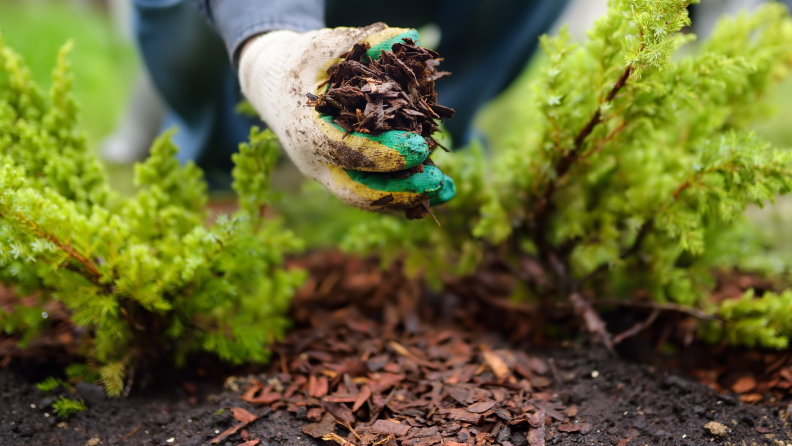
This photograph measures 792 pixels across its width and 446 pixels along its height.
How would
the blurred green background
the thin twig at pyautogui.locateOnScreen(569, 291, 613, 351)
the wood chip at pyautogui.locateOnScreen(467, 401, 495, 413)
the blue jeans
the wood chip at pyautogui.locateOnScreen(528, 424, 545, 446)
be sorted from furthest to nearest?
the blurred green background, the blue jeans, the thin twig at pyautogui.locateOnScreen(569, 291, 613, 351), the wood chip at pyautogui.locateOnScreen(467, 401, 495, 413), the wood chip at pyautogui.locateOnScreen(528, 424, 545, 446)

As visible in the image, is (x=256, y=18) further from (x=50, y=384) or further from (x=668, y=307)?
(x=668, y=307)

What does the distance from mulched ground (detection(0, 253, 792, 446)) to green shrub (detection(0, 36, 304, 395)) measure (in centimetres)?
15

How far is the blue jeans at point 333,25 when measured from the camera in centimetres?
270

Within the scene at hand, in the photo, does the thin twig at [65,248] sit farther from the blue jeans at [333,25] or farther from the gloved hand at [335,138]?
the blue jeans at [333,25]

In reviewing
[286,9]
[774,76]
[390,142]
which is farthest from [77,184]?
[774,76]

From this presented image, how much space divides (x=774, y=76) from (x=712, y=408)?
170 centimetres

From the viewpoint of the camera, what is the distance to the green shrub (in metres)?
1.48

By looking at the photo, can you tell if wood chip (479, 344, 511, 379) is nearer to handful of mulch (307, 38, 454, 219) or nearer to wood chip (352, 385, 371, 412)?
wood chip (352, 385, 371, 412)

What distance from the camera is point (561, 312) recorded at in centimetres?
215

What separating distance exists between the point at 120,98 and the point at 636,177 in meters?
5.56

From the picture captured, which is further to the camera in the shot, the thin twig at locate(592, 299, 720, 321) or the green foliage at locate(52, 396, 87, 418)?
the thin twig at locate(592, 299, 720, 321)

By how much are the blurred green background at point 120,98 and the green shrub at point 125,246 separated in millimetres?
292

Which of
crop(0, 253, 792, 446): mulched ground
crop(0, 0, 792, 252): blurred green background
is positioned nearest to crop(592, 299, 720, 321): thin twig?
crop(0, 253, 792, 446): mulched ground

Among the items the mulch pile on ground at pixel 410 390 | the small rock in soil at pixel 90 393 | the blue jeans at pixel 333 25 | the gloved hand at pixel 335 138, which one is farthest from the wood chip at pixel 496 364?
the blue jeans at pixel 333 25
